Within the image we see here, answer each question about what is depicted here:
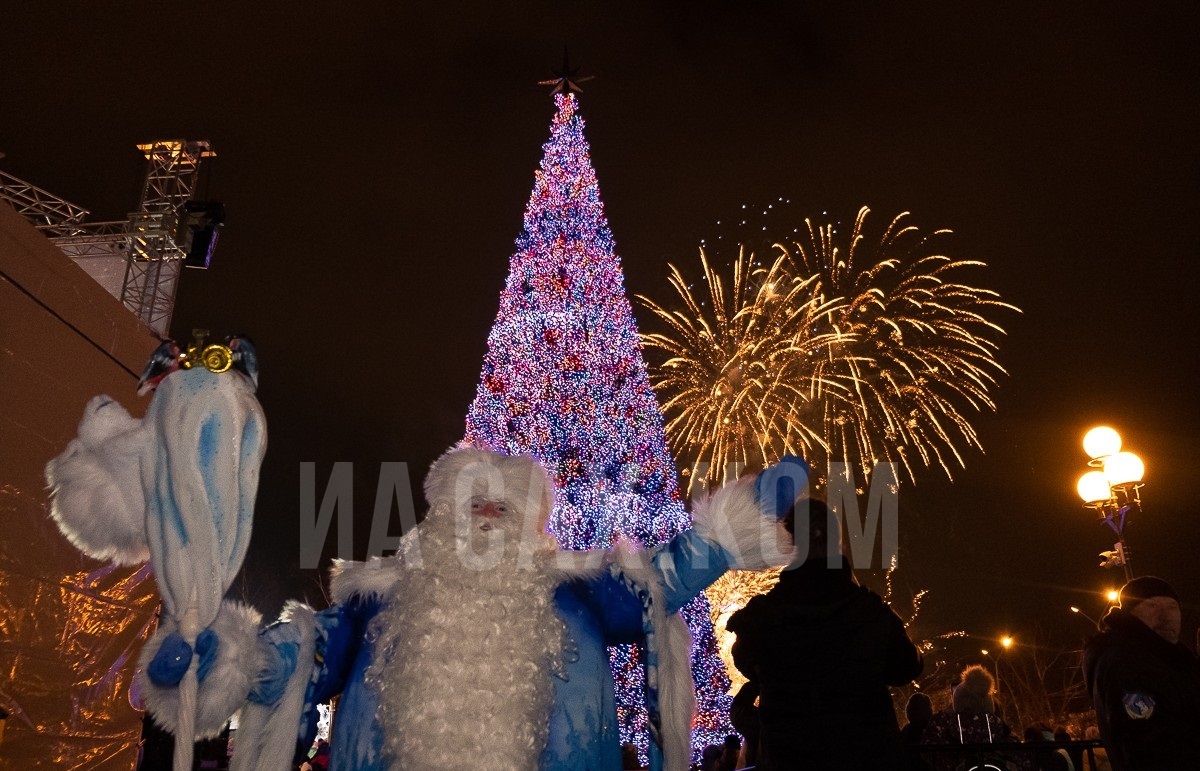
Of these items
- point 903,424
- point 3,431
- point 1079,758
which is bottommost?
point 1079,758

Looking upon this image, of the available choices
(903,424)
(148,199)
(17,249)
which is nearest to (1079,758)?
(17,249)

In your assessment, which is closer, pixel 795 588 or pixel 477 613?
pixel 477 613

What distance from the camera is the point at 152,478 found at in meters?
2.38

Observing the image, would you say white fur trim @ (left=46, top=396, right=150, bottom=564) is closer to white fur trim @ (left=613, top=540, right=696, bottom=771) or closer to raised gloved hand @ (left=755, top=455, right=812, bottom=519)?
white fur trim @ (left=613, top=540, right=696, bottom=771)

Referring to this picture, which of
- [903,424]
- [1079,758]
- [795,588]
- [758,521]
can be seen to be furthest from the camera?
[903,424]

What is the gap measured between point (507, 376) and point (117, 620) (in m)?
7.58

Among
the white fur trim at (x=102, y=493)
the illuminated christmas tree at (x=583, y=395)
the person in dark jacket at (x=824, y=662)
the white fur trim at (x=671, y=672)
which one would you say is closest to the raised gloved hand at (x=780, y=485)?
the person in dark jacket at (x=824, y=662)

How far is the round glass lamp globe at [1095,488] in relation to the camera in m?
9.77

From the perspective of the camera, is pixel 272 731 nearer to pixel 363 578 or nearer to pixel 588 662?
pixel 363 578

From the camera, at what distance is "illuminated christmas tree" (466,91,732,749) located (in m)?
13.8

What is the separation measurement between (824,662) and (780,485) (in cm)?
82

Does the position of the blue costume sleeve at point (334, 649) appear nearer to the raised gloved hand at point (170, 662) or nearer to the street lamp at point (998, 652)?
the raised gloved hand at point (170, 662)

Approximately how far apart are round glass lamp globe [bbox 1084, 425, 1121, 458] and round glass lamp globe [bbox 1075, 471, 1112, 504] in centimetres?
30

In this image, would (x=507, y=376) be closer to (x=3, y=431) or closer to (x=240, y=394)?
(x=3, y=431)
